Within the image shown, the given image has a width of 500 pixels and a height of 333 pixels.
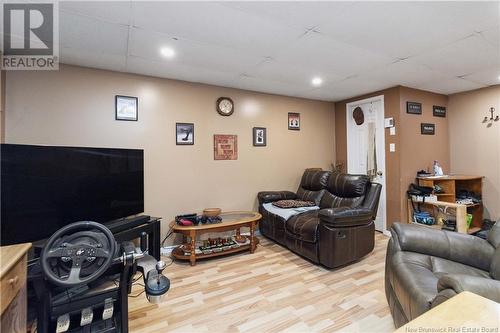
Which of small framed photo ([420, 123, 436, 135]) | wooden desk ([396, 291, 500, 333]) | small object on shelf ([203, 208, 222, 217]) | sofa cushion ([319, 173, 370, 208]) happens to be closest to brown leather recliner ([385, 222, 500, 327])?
wooden desk ([396, 291, 500, 333])

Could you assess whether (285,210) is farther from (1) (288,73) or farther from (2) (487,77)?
(2) (487,77)

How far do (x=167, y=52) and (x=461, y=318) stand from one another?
9.16 ft

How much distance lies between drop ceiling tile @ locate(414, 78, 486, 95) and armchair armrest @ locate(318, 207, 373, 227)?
2288mm

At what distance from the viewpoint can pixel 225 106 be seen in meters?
3.63

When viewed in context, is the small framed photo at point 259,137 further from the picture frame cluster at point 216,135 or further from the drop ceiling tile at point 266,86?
the drop ceiling tile at point 266,86

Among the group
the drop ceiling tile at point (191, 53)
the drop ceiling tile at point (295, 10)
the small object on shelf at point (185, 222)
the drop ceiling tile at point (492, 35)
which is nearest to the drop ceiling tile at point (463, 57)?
the drop ceiling tile at point (492, 35)

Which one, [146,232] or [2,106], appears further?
[146,232]

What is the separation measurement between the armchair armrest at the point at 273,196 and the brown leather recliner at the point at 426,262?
1.92 m

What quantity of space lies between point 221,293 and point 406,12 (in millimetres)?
2747

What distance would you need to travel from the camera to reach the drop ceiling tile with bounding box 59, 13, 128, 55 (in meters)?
1.91

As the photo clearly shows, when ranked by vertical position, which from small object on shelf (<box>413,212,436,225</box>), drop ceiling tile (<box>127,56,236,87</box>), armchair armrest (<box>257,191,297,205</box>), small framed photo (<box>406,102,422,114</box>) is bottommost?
small object on shelf (<box>413,212,436,225</box>)

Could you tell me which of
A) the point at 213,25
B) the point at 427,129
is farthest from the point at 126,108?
the point at 427,129

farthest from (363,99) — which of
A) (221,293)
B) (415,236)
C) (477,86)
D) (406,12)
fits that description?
(221,293)

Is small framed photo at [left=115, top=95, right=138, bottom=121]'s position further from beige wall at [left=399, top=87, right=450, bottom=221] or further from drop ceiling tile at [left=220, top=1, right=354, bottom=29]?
Result: beige wall at [left=399, top=87, right=450, bottom=221]
